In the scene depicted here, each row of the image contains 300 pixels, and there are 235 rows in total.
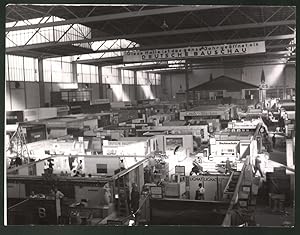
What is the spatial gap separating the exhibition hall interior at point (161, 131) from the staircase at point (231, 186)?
5 centimetres

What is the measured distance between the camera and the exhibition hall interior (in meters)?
6.95

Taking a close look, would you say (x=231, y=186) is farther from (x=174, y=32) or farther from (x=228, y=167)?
(x=174, y=32)

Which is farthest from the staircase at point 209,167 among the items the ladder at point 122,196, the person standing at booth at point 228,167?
the ladder at point 122,196

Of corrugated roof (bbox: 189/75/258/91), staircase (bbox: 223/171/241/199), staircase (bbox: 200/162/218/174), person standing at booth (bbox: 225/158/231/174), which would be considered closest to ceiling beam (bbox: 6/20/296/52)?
corrugated roof (bbox: 189/75/258/91)

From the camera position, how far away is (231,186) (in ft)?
34.6

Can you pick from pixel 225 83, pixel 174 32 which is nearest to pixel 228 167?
pixel 225 83

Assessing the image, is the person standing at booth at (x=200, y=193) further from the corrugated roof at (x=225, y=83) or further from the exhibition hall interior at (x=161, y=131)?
the corrugated roof at (x=225, y=83)

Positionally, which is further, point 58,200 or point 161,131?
point 161,131

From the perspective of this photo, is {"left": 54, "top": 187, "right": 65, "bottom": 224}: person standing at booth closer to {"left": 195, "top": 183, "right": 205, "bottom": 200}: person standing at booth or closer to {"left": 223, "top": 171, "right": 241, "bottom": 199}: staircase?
{"left": 195, "top": 183, "right": 205, "bottom": 200}: person standing at booth

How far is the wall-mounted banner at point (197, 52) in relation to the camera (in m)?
8.01

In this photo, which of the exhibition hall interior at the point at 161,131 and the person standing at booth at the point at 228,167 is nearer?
the exhibition hall interior at the point at 161,131

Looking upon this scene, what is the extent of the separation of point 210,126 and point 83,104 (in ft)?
29.0

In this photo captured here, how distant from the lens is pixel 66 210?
8.62 meters

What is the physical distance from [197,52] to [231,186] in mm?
4500
